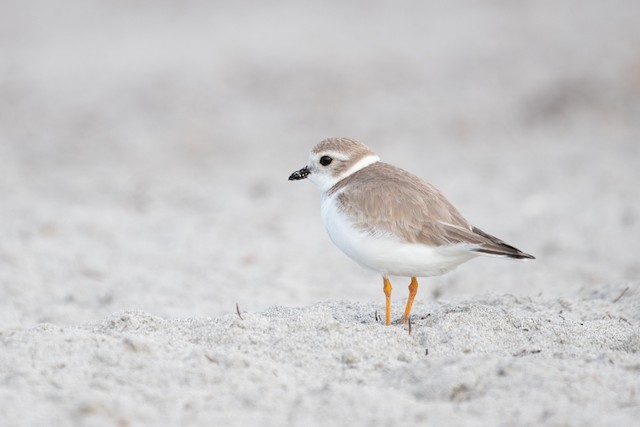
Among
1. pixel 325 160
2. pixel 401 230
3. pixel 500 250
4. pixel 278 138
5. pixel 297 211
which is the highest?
pixel 278 138

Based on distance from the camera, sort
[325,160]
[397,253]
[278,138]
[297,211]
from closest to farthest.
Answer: [397,253] < [325,160] < [297,211] < [278,138]

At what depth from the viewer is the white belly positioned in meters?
4.69

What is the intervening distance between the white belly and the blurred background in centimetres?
112

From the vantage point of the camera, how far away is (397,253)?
4.70 m

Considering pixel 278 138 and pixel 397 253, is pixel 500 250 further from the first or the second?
pixel 278 138

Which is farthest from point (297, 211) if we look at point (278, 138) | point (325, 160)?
point (325, 160)

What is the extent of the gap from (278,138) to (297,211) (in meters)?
2.79

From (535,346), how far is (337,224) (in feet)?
4.28

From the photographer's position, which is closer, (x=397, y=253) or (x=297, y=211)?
(x=397, y=253)

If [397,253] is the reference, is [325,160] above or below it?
above

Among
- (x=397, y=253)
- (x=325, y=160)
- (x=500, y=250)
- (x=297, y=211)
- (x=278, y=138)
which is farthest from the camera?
(x=278, y=138)

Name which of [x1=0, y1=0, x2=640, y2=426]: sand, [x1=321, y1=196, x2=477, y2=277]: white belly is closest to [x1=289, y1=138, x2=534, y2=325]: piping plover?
[x1=321, y1=196, x2=477, y2=277]: white belly

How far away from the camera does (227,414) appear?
3420 millimetres

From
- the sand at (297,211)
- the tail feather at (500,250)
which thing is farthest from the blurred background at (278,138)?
the tail feather at (500,250)
